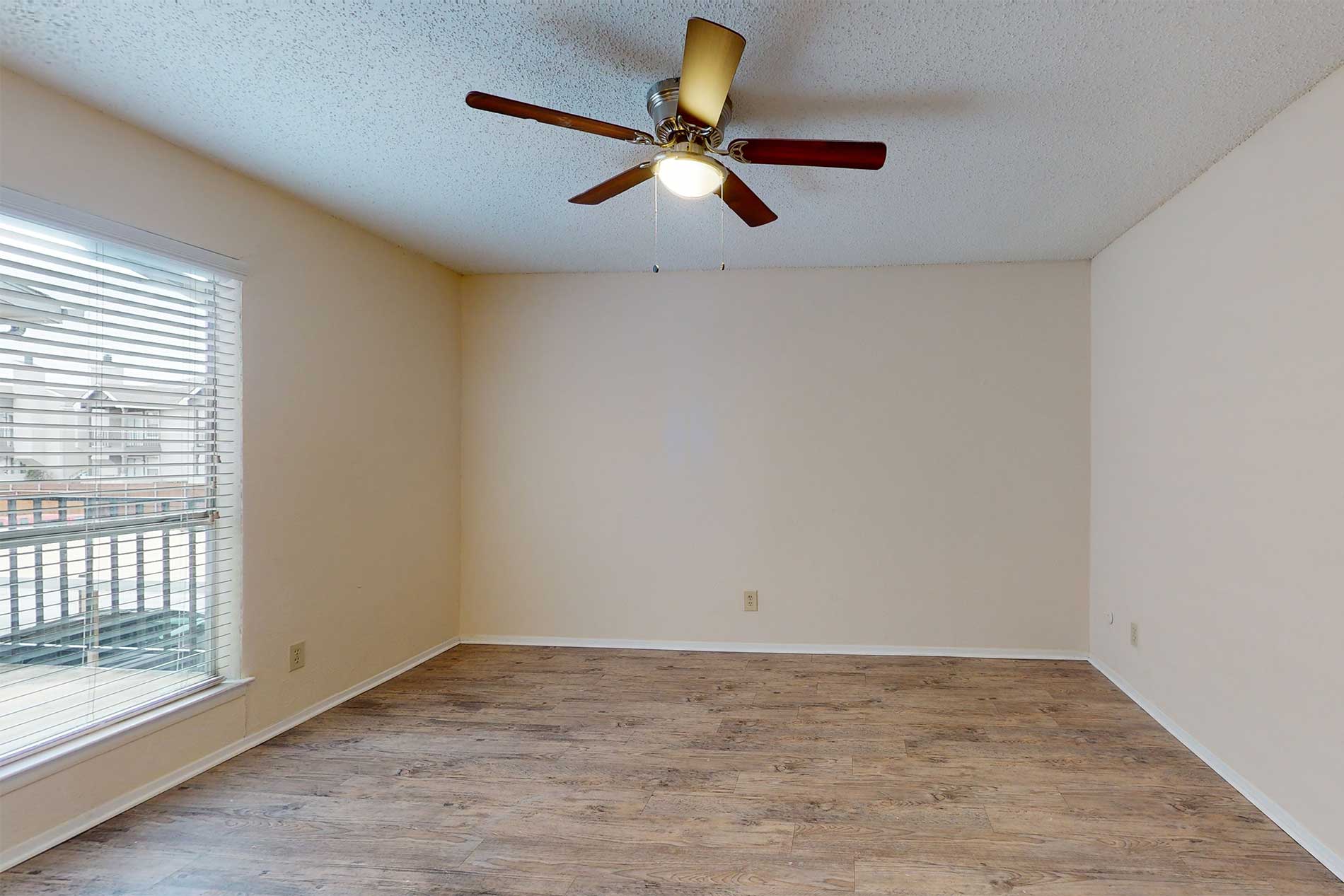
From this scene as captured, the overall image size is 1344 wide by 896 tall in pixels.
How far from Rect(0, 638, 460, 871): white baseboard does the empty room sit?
0.06 feet

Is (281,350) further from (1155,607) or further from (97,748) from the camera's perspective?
(1155,607)

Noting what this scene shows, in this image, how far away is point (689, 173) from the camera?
6.84ft

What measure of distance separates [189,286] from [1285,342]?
3775mm

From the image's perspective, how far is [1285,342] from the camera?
7.61 feet

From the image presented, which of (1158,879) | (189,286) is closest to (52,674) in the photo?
(189,286)

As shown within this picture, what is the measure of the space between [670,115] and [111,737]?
262 centimetres

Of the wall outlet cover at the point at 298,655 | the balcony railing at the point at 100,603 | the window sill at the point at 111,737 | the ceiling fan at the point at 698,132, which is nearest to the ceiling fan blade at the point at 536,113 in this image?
the ceiling fan at the point at 698,132

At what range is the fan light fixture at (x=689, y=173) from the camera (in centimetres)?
205

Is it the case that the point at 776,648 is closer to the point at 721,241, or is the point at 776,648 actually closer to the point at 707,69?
the point at 721,241

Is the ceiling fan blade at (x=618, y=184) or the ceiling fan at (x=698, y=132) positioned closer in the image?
the ceiling fan at (x=698, y=132)

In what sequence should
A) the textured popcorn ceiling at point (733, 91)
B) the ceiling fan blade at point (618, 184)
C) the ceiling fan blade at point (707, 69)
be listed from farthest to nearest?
1. the ceiling fan blade at point (618, 184)
2. the textured popcorn ceiling at point (733, 91)
3. the ceiling fan blade at point (707, 69)

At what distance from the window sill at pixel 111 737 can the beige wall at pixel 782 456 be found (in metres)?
1.90

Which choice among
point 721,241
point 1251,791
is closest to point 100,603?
point 721,241

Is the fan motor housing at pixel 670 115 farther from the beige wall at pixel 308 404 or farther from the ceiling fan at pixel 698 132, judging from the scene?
the beige wall at pixel 308 404
